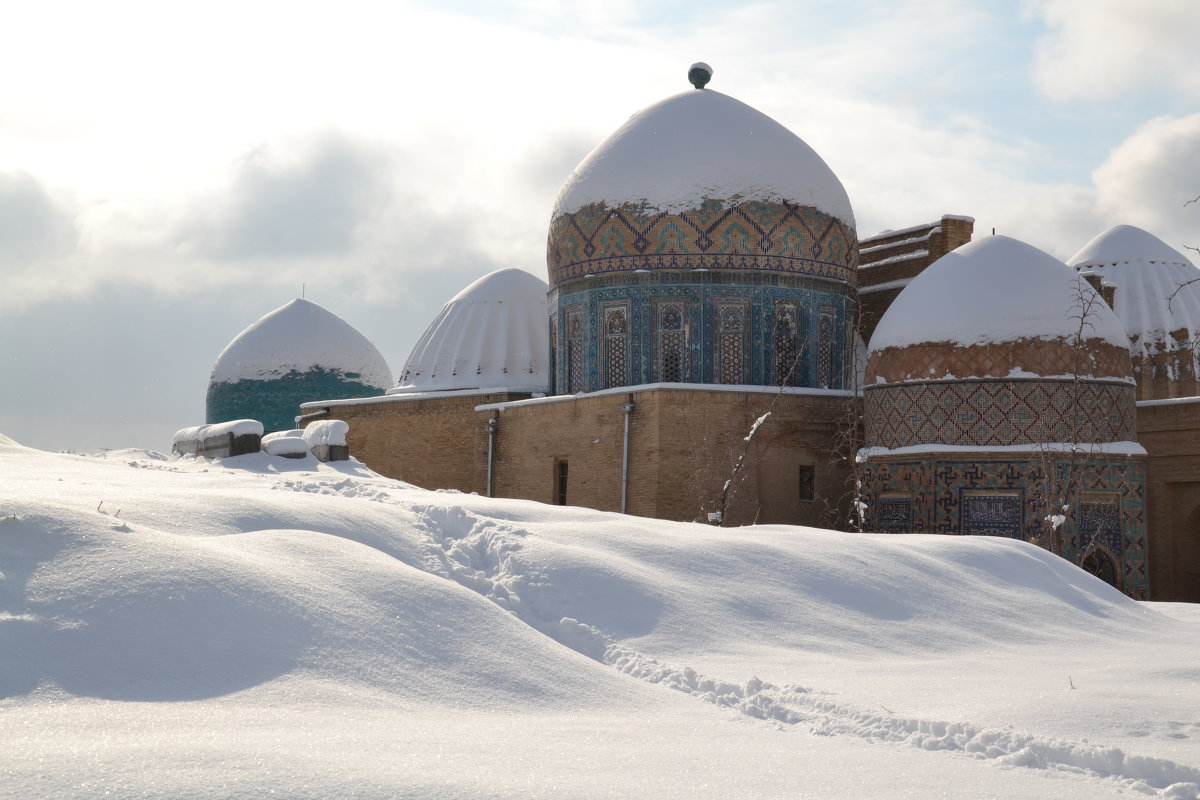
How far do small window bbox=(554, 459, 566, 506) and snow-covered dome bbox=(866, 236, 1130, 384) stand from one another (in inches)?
164

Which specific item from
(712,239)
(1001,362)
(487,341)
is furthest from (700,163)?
(487,341)

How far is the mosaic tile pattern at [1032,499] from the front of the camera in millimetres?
14266

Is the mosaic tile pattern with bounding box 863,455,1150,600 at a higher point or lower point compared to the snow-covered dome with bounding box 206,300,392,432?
lower

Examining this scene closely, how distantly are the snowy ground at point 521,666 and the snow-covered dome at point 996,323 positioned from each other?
7.40m

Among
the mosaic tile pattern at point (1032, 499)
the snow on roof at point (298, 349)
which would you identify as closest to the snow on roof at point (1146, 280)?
the mosaic tile pattern at point (1032, 499)

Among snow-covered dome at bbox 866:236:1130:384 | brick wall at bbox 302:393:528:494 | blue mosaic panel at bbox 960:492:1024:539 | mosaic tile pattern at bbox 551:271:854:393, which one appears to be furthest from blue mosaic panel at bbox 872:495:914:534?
brick wall at bbox 302:393:528:494

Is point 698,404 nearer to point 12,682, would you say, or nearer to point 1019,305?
point 1019,305

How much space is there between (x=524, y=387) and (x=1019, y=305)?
7933 millimetres

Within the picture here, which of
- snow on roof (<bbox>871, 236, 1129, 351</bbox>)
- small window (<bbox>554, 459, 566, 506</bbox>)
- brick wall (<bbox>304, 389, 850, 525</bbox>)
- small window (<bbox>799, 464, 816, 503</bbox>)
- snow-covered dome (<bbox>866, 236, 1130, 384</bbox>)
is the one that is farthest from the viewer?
small window (<bbox>554, 459, 566, 506</bbox>)

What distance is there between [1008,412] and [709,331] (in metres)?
4.29

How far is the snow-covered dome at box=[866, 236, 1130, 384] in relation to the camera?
48.2 feet

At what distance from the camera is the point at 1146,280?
21.4m

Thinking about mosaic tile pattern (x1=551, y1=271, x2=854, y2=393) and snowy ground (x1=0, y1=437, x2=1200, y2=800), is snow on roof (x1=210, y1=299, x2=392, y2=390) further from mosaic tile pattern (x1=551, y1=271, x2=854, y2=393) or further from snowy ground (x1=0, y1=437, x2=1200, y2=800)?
snowy ground (x1=0, y1=437, x2=1200, y2=800)

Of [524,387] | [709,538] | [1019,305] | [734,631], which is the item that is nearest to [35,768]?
[734,631]
